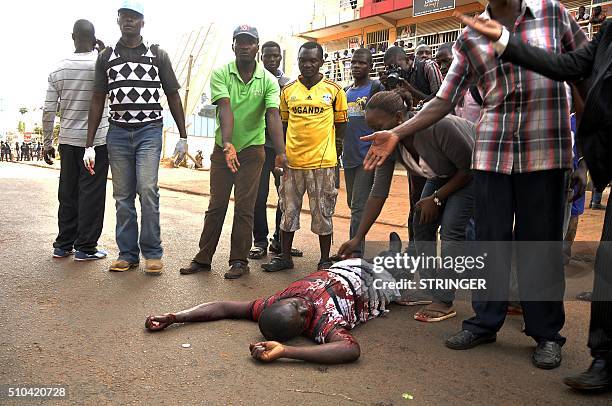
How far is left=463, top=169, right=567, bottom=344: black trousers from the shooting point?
9.04 feet

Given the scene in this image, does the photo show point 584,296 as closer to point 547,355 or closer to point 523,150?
point 547,355

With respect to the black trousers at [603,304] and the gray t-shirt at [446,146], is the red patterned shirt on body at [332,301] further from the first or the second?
the black trousers at [603,304]

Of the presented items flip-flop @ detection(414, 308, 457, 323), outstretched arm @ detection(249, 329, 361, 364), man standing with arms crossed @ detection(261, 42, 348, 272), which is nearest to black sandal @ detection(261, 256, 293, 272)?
man standing with arms crossed @ detection(261, 42, 348, 272)

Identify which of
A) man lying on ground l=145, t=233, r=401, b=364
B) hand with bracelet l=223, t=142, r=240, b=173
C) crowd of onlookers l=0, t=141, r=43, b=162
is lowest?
crowd of onlookers l=0, t=141, r=43, b=162

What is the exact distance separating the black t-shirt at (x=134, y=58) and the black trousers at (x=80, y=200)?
25.6 inches

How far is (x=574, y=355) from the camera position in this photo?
2875 mm

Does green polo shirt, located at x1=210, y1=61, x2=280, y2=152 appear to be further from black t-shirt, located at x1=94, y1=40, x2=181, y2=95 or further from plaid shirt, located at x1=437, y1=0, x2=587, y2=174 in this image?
plaid shirt, located at x1=437, y1=0, x2=587, y2=174

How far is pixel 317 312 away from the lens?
2.95m

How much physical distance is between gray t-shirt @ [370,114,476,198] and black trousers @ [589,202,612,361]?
0.96m

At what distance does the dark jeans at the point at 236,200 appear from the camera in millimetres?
4539

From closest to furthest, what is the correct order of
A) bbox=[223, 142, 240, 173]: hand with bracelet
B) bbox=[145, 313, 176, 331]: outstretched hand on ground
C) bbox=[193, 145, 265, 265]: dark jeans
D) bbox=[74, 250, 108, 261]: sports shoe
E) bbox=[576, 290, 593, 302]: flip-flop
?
bbox=[145, 313, 176, 331]: outstretched hand on ground → bbox=[576, 290, 593, 302]: flip-flop → bbox=[223, 142, 240, 173]: hand with bracelet → bbox=[193, 145, 265, 265]: dark jeans → bbox=[74, 250, 108, 261]: sports shoe

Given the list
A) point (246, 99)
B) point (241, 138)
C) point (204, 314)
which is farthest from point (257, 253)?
point (204, 314)

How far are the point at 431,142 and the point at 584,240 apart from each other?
153 inches

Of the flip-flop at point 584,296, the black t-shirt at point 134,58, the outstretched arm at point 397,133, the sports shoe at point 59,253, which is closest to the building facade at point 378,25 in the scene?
the flip-flop at point 584,296
